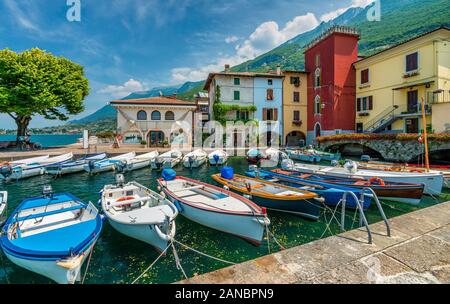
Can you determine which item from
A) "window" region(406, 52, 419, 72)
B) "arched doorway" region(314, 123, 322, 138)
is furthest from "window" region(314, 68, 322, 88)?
"window" region(406, 52, 419, 72)

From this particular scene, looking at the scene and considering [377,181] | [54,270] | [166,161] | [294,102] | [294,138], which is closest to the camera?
[54,270]

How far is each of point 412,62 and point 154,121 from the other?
33.8 m

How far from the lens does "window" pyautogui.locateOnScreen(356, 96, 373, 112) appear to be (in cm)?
2925

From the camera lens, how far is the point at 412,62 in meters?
24.4

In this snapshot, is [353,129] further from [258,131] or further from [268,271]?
[268,271]

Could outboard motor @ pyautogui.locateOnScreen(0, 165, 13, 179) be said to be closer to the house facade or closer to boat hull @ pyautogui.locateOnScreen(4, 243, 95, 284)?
boat hull @ pyautogui.locateOnScreen(4, 243, 95, 284)

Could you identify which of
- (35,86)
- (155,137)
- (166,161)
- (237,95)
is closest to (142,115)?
(155,137)

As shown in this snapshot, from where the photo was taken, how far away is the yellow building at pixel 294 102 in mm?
35531

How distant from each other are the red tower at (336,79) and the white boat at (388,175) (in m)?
19.6

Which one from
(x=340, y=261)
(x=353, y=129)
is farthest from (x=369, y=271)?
(x=353, y=129)

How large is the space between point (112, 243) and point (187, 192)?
357cm

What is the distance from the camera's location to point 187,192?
32.5 ft

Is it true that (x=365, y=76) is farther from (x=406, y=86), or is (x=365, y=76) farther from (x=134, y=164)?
(x=134, y=164)

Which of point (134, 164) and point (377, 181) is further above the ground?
point (134, 164)
